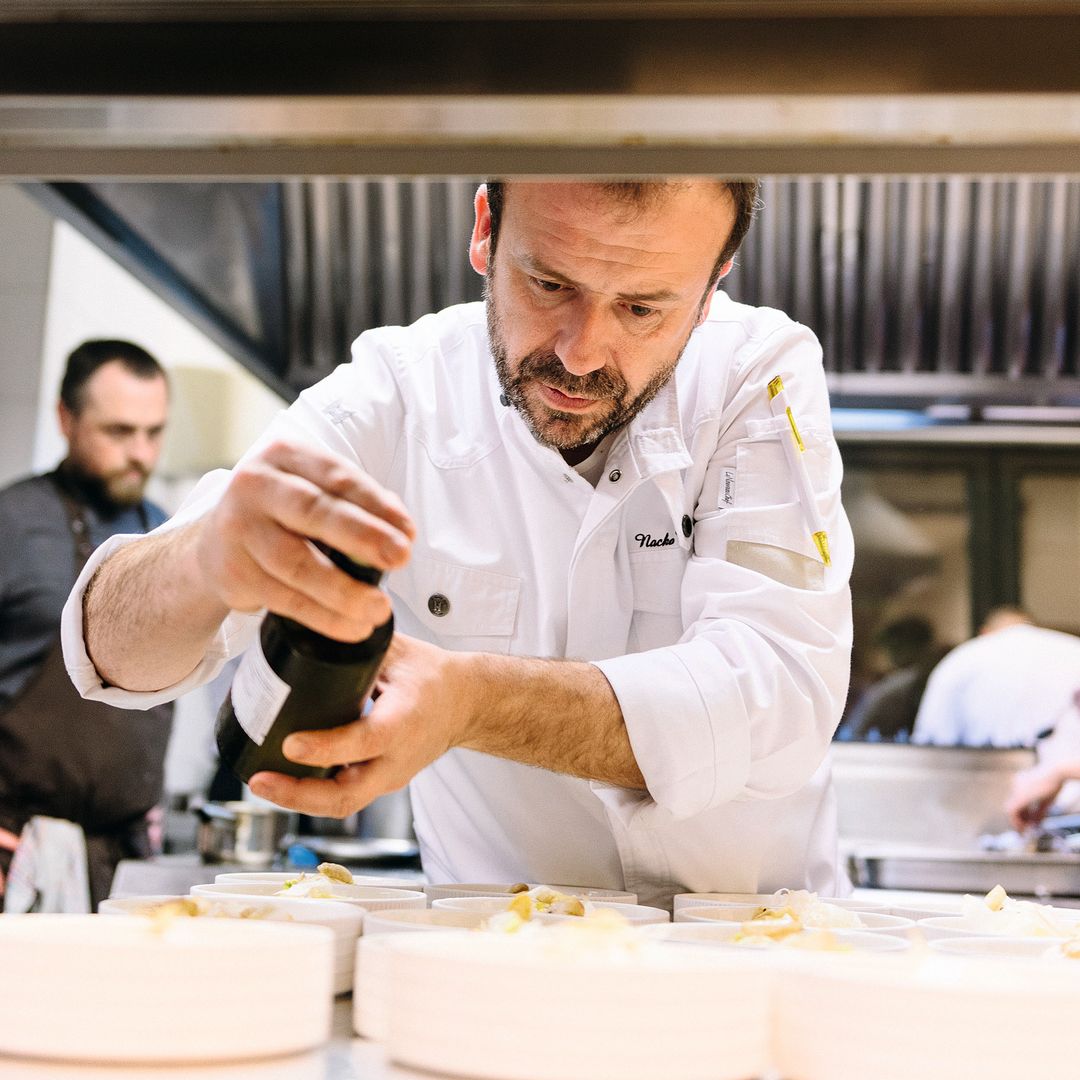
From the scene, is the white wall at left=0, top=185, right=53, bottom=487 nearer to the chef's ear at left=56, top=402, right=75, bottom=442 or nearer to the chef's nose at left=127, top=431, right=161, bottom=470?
the chef's ear at left=56, top=402, right=75, bottom=442

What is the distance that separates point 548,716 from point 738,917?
0.24 meters

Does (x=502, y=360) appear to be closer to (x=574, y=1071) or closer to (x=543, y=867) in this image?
(x=543, y=867)

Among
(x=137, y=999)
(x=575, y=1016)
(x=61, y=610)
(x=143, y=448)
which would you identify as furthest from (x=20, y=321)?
(x=575, y=1016)

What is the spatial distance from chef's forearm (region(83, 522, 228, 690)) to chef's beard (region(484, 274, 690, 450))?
1.42 ft

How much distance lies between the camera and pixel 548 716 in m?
1.16

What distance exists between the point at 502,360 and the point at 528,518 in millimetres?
199

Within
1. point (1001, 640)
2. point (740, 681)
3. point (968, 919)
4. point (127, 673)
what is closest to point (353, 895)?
point (127, 673)

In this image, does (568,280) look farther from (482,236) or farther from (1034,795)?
(1034,795)

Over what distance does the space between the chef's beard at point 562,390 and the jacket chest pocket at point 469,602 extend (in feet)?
0.58

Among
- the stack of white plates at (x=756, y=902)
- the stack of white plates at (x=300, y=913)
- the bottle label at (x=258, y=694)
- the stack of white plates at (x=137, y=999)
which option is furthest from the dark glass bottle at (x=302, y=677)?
the stack of white plates at (x=756, y=902)

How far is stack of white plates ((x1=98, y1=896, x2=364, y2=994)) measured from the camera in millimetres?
943

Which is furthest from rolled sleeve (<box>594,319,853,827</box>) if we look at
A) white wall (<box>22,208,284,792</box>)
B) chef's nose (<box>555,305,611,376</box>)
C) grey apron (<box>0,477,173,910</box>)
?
white wall (<box>22,208,284,792</box>)

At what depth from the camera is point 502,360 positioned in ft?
4.82

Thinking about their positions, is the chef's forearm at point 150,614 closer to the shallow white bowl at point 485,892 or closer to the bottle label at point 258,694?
the bottle label at point 258,694
